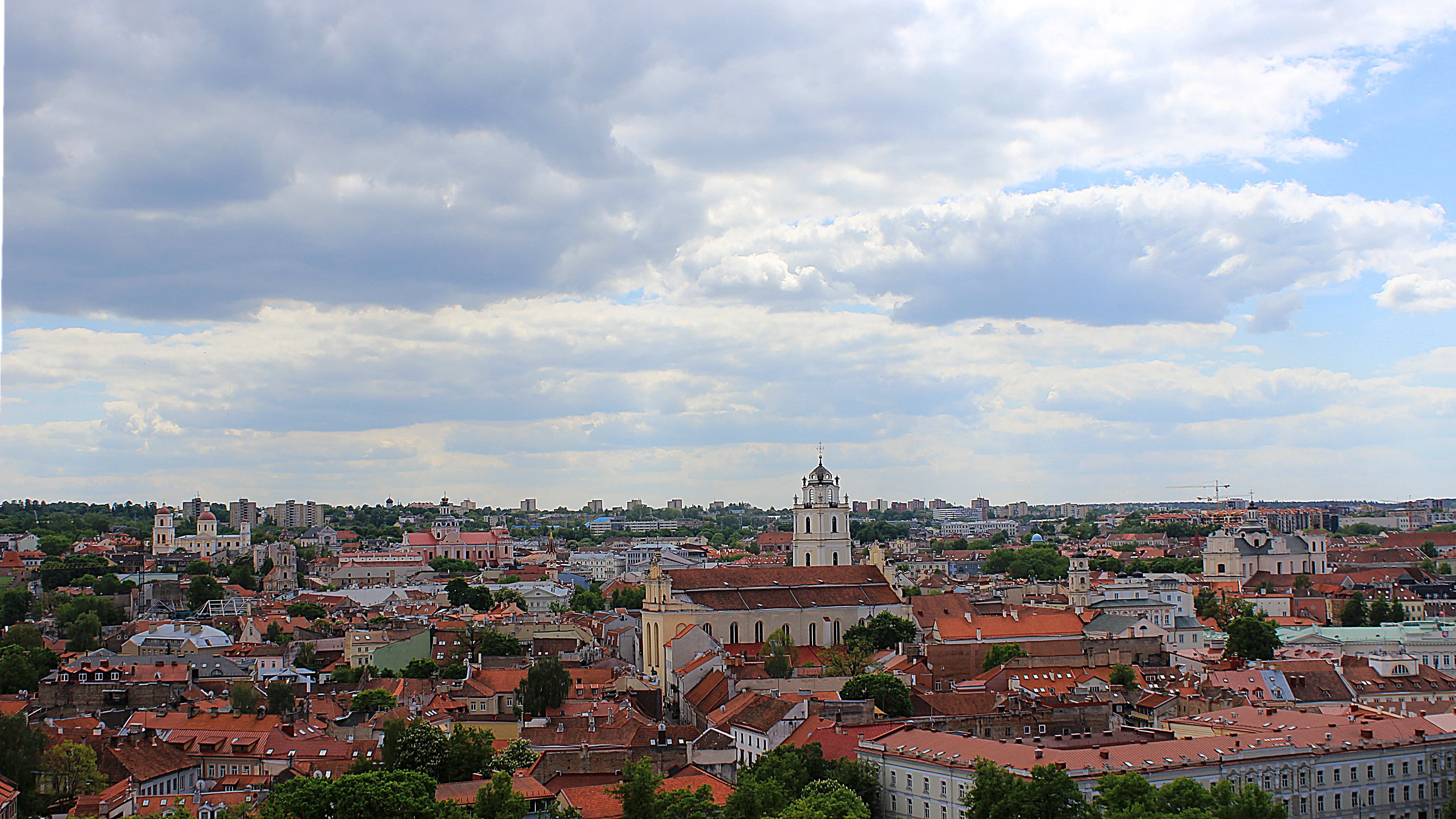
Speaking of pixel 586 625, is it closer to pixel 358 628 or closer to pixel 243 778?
pixel 358 628

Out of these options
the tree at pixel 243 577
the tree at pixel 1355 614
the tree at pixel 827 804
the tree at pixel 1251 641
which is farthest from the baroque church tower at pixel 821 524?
the tree at pixel 243 577

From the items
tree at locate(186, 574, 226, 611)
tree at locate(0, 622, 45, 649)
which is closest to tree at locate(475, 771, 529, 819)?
tree at locate(0, 622, 45, 649)

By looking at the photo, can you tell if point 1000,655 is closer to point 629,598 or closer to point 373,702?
point 373,702

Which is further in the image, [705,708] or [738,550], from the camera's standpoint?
[738,550]

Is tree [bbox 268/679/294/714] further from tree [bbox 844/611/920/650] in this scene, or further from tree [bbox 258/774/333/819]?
tree [bbox 844/611/920/650]

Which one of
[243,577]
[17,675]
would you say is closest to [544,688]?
[17,675]

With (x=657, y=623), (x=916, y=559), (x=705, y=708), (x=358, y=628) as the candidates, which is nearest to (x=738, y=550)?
(x=916, y=559)
